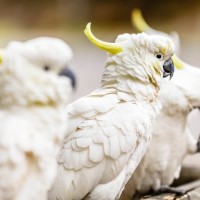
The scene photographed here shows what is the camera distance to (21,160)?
66cm

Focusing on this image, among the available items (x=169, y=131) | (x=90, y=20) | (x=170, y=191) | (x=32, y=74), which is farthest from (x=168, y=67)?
(x=90, y=20)

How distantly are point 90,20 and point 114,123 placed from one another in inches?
82.1

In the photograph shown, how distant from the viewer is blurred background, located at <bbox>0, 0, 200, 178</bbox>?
2.49 metres

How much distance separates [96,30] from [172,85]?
Result: 1717mm

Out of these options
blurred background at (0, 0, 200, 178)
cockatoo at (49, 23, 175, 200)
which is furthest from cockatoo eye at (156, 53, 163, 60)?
blurred background at (0, 0, 200, 178)

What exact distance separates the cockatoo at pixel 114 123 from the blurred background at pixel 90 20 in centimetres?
140

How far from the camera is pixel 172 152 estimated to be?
173cm

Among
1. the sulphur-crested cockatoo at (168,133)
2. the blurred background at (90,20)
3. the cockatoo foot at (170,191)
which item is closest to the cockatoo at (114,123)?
the sulphur-crested cockatoo at (168,133)

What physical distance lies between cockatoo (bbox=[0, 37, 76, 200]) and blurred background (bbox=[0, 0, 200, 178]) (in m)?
1.89

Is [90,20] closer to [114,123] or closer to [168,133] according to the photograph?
[168,133]

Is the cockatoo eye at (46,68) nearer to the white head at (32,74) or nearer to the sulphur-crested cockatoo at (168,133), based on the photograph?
the white head at (32,74)

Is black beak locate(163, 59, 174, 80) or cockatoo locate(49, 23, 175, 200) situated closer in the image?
cockatoo locate(49, 23, 175, 200)

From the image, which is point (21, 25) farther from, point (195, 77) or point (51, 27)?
point (195, 77)

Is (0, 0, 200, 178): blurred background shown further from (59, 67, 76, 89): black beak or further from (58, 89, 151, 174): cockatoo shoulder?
(59, 67, 76, 89): black beak
